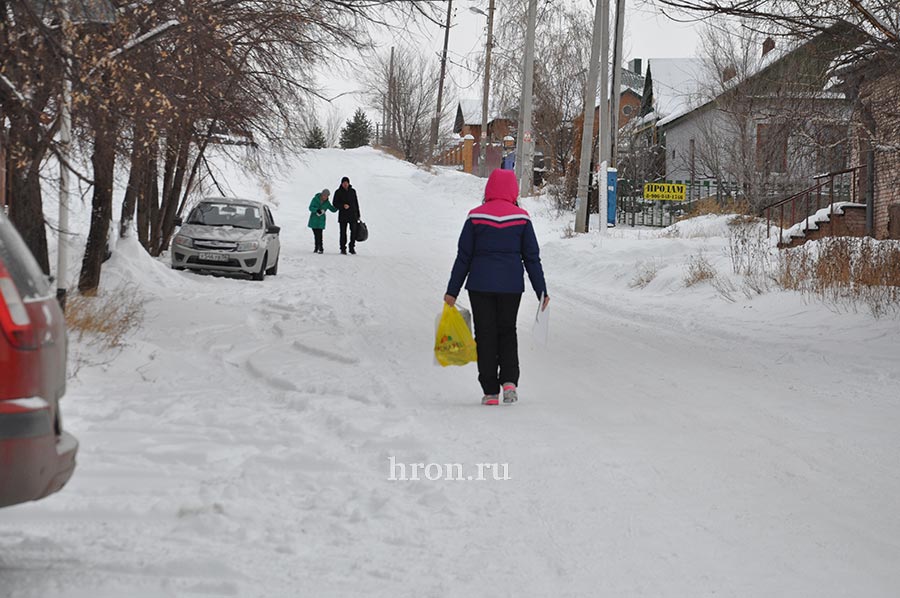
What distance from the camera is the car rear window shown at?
136 inches

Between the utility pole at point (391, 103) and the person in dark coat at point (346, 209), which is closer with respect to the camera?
the person in dark coat at point (346, 209)

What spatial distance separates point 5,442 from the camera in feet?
10.7

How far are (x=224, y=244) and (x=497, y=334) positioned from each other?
12.1 meters

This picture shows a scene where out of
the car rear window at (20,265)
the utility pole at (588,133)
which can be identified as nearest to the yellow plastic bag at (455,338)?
the car rear window at (20,265)

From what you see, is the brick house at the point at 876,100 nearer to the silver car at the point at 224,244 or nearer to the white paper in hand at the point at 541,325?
the white paper in hand at the point at 541,325

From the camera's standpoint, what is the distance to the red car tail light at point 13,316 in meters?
3.26

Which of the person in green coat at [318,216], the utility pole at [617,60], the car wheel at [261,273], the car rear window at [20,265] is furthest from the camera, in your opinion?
the utility pole at [617,60]

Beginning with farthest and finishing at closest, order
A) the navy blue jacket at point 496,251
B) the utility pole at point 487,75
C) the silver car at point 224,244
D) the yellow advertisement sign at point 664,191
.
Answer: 1. the utility pole at point 487,75
2. the yellow advertisement sign at point 664,191
3. the silver car at point 224,244
4. the navy blue jacket at point 496,251

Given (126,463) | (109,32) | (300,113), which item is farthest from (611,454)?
(300,113)

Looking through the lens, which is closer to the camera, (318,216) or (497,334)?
(497,334)

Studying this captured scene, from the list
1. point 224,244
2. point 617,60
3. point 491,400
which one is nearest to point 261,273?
point 224,244

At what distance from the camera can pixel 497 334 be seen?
27.9 ft

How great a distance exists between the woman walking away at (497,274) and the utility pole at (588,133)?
18324mm

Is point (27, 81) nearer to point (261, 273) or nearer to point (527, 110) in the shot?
point (261, 273)
